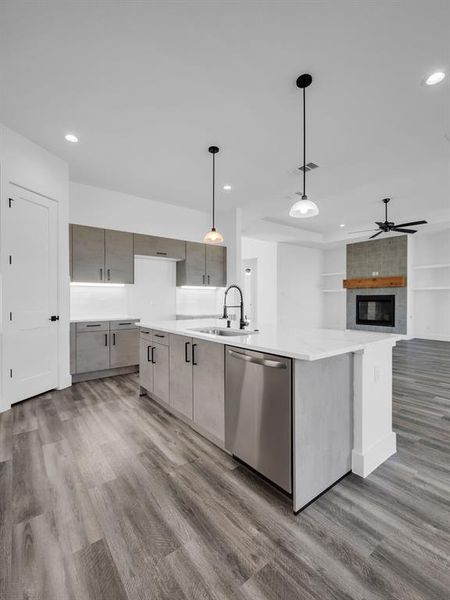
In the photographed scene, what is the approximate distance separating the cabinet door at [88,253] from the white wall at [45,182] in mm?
298

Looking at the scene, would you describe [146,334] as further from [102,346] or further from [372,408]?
[372,408]

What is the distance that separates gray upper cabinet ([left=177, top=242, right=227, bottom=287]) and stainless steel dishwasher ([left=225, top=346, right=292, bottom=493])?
3.64m

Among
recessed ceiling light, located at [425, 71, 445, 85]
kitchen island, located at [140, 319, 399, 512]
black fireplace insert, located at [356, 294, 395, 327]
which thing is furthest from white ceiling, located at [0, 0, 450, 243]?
black fireplace insert, located at [356, 294, 395, 327]

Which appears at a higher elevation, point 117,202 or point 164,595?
point 117,202

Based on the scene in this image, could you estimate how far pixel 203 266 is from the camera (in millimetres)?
5719

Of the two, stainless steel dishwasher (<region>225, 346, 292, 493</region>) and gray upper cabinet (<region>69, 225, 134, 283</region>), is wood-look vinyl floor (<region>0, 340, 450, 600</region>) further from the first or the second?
gray upper cabinet (<region>69, 225, 134, 283</region>)

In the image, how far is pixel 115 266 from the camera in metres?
4.62

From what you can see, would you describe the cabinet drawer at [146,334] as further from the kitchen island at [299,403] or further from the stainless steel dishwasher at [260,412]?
the stainless steel dishwasher at [260,412]

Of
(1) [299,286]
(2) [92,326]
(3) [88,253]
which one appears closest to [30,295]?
(2) [92,326]

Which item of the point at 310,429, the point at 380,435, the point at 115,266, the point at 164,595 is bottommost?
the point at 164,595

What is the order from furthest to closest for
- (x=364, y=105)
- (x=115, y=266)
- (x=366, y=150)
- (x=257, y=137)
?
(x=115, y=266) < (x=366, y=150) < (x=257, y=137) < (x=364, y=105)

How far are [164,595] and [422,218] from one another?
8.52 m

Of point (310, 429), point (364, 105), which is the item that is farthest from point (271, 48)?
point (310, 429)

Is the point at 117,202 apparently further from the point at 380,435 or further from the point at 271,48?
the point at 380,435
